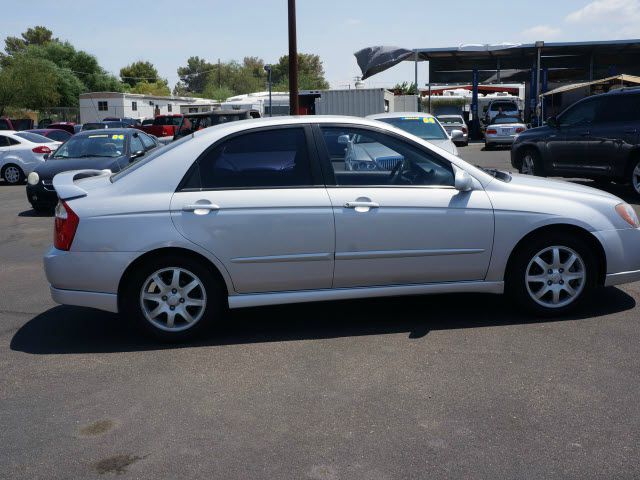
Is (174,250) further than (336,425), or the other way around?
(174,250)

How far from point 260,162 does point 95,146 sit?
915 cm

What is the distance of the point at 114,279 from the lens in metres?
5.04

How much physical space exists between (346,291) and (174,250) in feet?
4.25

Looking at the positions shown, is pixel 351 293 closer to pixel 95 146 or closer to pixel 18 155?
pixel 95 146

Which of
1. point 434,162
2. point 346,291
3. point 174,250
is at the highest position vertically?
point 434,162

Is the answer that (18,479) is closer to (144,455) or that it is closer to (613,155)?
(144,455)

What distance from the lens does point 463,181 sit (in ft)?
17.1

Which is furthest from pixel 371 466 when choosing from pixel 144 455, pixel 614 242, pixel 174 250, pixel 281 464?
pixel 614 242

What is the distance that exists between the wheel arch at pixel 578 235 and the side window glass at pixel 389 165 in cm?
72

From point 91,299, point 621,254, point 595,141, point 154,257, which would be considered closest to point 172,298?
point 154,257

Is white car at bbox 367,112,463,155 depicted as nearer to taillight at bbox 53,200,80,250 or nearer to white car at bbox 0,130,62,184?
taillight at bbox 53,200,80,250

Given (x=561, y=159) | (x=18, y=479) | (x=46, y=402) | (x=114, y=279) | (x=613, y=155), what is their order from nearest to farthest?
(x=18, y=479) → (x=46, y=402) → (x=114, y=279) → (x=613, y=155) → (x=561, y=159)

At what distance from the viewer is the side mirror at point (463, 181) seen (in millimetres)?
5203

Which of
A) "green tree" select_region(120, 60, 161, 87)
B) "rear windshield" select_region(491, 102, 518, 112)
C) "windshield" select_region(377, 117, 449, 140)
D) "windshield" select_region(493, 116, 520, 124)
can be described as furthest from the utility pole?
"green tree" select_region(120, 60, 161, 87)
